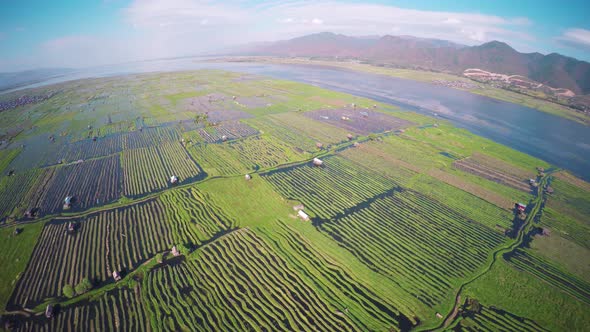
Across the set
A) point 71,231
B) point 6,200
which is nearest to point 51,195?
point 6,200

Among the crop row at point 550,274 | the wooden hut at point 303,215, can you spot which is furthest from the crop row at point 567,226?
the wooden hut at point 303,215

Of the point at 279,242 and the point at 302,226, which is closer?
the point at 279,242

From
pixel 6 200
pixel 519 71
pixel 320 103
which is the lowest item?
pixel 6 200

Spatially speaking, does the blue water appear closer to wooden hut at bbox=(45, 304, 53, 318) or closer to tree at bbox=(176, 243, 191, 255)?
tree at bbox=(176, 243, 191, 255)

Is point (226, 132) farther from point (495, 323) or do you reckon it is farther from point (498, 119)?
point (498, 119)

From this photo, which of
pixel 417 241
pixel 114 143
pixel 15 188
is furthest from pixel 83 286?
pixel 114 143

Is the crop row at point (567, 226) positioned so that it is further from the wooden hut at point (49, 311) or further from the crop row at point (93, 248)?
the wooden hut at point (49, 311)

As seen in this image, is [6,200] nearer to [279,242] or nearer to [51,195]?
[51,195]
